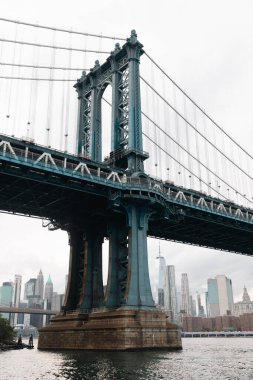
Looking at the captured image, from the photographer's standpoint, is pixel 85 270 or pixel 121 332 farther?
pixel 85 270

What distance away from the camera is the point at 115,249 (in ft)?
220

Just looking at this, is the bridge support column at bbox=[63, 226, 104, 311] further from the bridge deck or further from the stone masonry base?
the stone masonry base

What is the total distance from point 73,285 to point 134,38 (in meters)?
44.0

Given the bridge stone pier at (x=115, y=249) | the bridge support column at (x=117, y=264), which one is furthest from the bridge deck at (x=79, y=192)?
the bridge support column at (x=117, y=264)

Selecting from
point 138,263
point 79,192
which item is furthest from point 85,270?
point 79,192

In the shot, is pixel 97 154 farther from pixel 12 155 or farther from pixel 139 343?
pixel 139 343

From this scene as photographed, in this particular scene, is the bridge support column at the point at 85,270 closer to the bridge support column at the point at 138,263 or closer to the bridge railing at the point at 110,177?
the bridge support column at the point at 138,263

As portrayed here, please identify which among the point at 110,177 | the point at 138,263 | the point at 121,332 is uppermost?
the point at 110,177

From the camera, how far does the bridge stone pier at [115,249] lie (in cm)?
5825

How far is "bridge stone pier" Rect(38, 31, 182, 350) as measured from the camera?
58.2m

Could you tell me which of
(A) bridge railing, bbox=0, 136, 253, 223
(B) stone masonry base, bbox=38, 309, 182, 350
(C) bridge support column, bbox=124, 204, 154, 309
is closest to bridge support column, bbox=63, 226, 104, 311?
(B) stone masonry base, bbox=38, 309, 182, 350

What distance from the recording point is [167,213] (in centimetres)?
7125

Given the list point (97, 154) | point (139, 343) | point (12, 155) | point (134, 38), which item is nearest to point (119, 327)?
point (139, 343)

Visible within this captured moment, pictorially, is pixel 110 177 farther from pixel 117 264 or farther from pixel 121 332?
pixel 121 332
